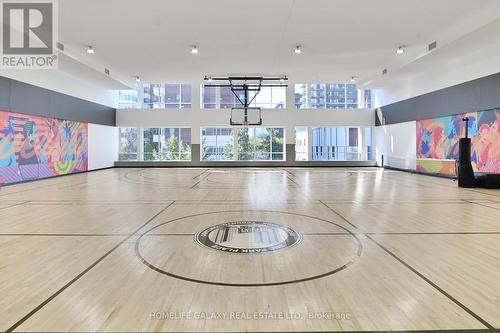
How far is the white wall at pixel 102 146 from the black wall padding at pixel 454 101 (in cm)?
1440

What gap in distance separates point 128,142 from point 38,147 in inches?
276

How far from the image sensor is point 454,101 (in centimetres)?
1058

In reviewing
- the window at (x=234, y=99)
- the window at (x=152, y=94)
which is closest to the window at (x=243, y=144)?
the window at (x=234, y=99)

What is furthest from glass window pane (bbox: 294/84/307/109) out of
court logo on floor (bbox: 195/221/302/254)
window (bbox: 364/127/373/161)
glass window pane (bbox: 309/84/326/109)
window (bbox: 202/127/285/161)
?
court logo on floor (bbox: 195/221/302/254)

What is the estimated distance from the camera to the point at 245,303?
85.7 inches

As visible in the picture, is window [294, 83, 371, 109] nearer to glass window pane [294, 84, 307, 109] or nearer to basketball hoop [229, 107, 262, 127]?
glass window pane [294, 84, 307, 109]

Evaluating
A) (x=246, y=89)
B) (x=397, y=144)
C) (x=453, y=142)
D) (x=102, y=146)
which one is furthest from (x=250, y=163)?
(x=453, y=142)

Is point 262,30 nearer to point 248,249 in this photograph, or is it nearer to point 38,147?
point 248,249

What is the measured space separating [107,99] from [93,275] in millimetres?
15490

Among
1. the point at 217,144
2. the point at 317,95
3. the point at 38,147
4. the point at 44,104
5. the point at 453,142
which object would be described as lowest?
the point at 38,147

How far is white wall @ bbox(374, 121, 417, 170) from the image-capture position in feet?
43.9

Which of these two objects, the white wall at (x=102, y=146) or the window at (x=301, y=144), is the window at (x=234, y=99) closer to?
the window at (x=301, y=144)

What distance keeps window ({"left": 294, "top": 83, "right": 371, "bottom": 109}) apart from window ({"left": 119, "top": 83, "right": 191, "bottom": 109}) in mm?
6398

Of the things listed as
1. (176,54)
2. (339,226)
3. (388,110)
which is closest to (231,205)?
(339,226)
